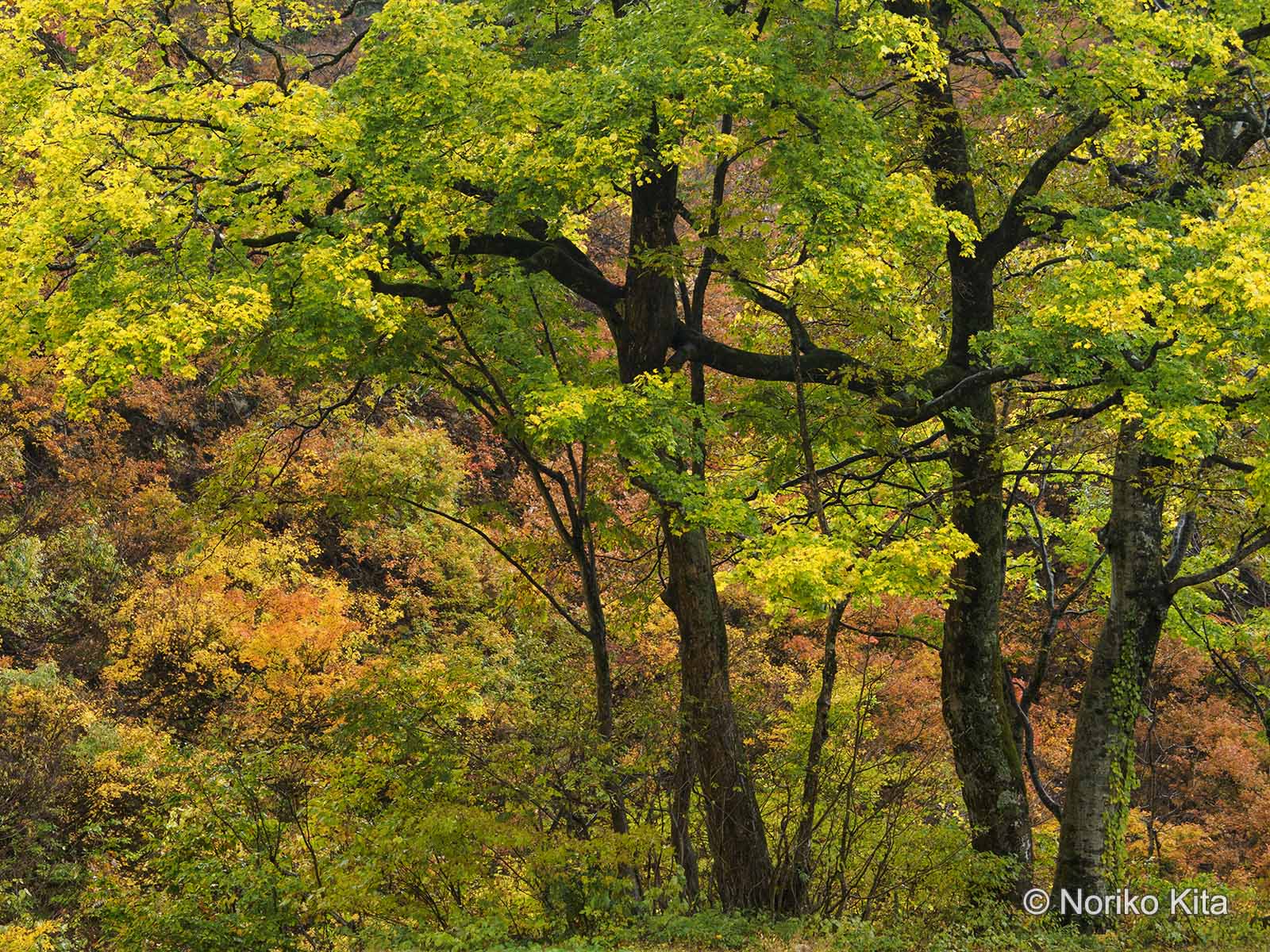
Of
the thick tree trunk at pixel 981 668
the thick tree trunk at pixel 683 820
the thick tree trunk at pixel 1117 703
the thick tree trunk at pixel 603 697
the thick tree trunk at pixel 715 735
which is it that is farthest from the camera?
the thick tree trunk at pixel 981 668

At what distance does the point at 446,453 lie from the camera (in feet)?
59.8

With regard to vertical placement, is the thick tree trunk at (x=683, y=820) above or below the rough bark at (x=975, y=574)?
below

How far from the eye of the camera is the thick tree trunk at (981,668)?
10133 mm

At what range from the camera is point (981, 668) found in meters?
10.5

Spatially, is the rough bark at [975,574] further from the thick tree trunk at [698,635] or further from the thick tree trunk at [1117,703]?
the thick tree trunk at [698,635]

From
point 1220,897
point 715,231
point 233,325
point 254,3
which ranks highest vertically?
point 254,3

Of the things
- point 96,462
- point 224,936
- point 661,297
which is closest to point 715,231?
point 661,297

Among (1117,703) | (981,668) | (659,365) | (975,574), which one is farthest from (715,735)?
(1117,703)

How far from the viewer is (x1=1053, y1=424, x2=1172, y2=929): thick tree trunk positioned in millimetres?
9438

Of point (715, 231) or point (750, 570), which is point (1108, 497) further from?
point (750, 570)

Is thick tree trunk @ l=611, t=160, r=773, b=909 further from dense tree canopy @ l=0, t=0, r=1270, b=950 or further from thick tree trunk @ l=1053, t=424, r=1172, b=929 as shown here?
thick tree trunk @ l=1053, t=424, r=1172, b=929

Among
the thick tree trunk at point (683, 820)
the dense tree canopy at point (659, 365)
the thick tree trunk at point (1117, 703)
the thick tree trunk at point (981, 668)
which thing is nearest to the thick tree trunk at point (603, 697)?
the dense tree canopy at point (659, 365)

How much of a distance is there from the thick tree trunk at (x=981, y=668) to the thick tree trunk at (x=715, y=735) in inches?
96.8

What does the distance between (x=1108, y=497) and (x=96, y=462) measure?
15.4 m
